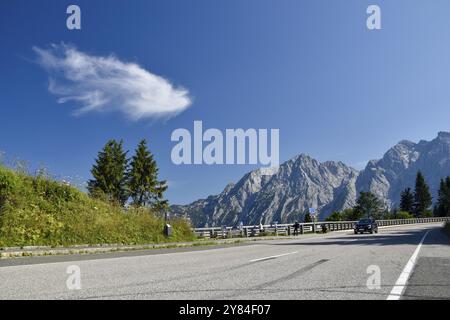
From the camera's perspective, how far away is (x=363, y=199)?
5886 inches

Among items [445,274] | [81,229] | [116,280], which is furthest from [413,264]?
[81,229]

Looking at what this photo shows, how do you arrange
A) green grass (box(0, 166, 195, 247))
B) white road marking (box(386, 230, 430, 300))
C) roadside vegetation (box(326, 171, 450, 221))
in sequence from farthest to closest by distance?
1. roadside vegetation (box(326, 171, 450, 221))
2. green grass (box(0, 166, 195, 247))
3. white road marking (box(386, 230, 430, 300))

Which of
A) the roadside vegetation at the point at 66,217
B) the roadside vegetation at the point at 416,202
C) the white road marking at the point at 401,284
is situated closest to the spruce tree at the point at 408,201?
the roadside vegetation at the point at 416,202

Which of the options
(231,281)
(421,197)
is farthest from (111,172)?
(421,197)

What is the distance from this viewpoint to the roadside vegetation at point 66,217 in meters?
18.0

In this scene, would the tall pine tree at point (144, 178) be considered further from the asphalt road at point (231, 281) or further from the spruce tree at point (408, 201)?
the spruce tree at point (408, 201)

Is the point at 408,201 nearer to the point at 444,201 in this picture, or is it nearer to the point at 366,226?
the point at 444,201

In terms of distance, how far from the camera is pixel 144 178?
69.0m

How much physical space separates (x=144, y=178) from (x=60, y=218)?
161ft

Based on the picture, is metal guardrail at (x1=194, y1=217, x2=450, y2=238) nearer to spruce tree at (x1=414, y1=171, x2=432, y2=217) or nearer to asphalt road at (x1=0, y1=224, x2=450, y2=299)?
asphalt road at (x1=0, y1=224, x2=450, y2=299)

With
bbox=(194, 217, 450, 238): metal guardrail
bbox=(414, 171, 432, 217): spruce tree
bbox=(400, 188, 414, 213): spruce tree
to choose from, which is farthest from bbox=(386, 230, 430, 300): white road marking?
bbox=(400, 188, 414, 213): spruce tree

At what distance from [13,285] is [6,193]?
12322 millimetres

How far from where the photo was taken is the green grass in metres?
17.9

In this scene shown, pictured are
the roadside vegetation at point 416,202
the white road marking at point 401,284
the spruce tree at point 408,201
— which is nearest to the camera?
the white road marking at point 401,284
